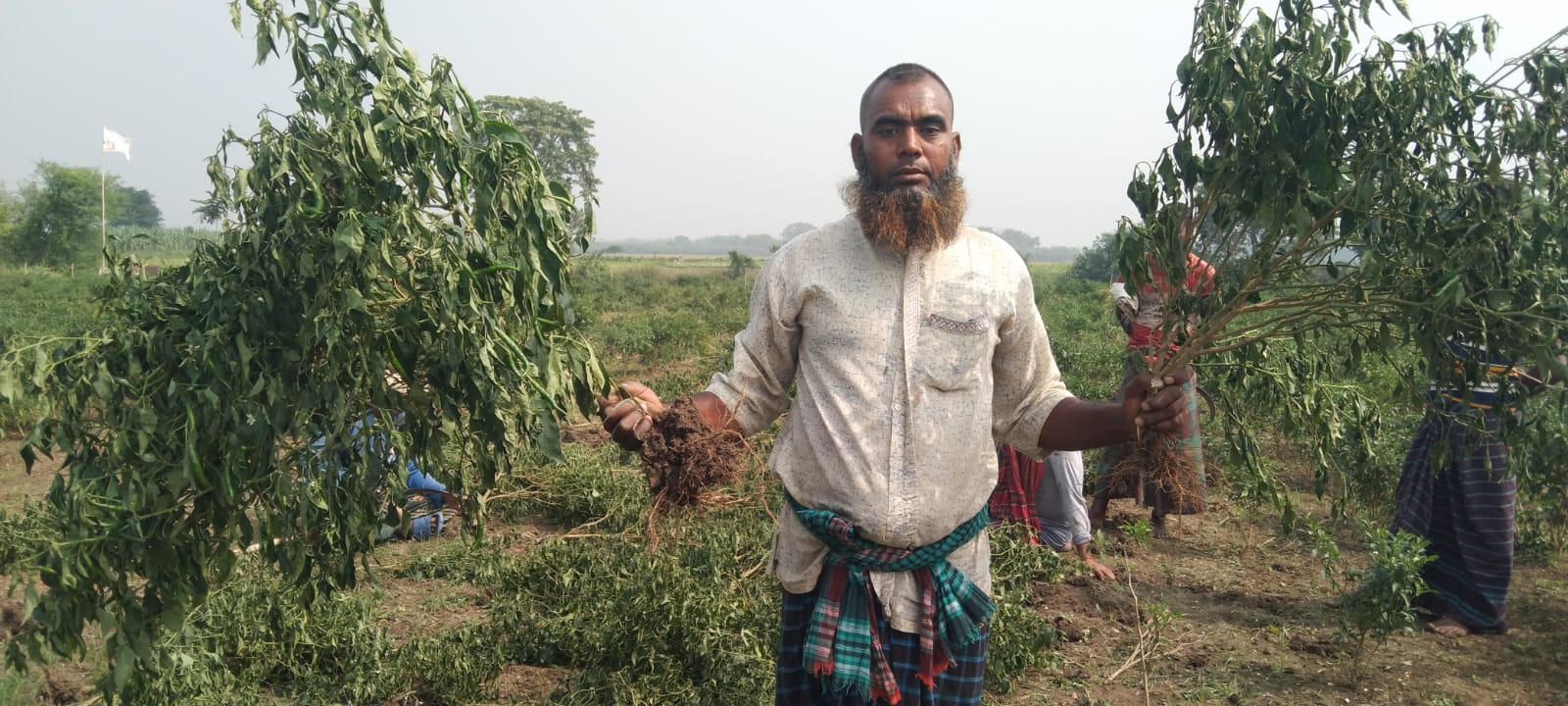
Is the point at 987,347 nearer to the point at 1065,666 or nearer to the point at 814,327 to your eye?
the point at 814,327

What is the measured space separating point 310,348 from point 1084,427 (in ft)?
5.48

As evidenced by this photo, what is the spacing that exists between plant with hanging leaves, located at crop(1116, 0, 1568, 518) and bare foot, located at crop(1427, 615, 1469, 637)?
8.96 ft

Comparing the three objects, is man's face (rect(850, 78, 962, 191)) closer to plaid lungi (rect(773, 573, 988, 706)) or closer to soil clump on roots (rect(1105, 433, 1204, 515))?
soil clump on roots (rect(1105, 433, 1204, 515))

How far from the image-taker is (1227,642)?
4352 millimetres

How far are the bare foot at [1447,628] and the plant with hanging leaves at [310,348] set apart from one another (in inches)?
170

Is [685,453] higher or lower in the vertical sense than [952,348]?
lower

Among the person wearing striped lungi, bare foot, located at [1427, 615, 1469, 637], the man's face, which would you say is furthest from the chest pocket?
bare foot, located at [1427, 615, 1469, 637]

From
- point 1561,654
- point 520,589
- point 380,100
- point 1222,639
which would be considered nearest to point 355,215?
point 380,100

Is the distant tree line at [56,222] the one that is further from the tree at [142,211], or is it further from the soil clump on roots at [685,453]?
the soil clump on roots at [685,453]

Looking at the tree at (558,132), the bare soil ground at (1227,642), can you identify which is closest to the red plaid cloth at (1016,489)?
the bare soil ground at (1227,642)

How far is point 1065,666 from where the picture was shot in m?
4.07

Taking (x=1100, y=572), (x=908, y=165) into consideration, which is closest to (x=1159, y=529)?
(x=1100, y=572)

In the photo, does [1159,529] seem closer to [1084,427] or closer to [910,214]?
[1084,427]

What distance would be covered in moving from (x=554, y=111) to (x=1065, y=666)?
50482 mm
